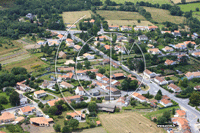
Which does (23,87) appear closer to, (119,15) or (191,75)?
(191,75)

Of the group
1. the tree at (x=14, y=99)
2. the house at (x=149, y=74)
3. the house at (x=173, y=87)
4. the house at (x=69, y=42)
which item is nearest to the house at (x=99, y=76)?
the house at (x=149, y=74)

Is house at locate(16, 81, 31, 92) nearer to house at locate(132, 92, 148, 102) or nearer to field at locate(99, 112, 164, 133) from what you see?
field at locate(99, 112, 164, 133)

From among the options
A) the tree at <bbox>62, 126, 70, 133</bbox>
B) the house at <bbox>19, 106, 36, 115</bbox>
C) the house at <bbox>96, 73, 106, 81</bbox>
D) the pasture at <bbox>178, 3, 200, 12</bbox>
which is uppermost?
the pasture at <bbox>178, 3, 200, 12</bbox>

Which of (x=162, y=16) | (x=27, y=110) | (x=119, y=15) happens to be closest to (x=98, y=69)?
(x=27, y=110)

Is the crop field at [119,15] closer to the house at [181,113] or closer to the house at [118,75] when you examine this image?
the house at [118,75]

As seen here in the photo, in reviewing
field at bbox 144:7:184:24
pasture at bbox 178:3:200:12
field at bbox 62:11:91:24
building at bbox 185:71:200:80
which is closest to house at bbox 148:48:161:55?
building at bbox 185:71:200:80

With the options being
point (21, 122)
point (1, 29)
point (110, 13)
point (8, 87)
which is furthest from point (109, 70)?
point (110, 13)
